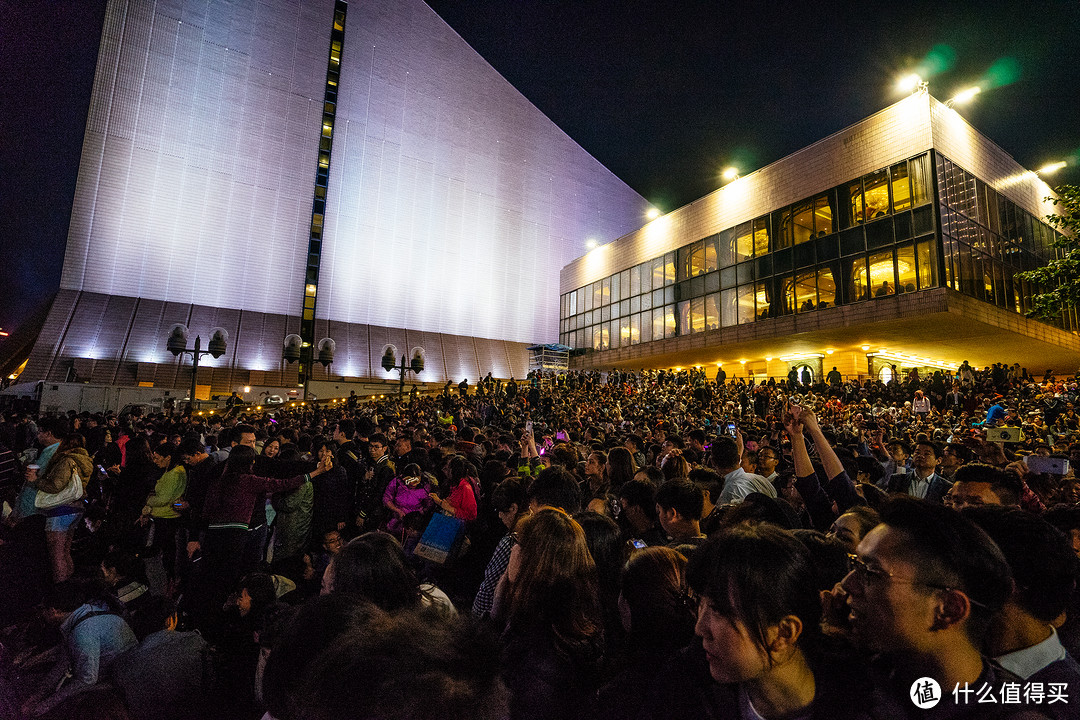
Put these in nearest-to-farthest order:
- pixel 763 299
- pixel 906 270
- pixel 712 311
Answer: pixel 906 270 < pixel 763 299 < pixel 712 311

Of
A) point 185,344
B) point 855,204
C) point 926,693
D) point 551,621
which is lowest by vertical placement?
point 551,621

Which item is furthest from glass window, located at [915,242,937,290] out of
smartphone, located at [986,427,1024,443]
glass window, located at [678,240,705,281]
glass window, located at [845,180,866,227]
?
smartphone, located at [986,427,1024,443]

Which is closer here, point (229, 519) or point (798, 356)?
point (229, 519)

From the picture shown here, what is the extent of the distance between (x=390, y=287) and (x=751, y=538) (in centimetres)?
4268

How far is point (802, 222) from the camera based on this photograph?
82.1ft

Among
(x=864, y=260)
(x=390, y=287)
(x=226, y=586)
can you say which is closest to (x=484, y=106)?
(x=390, y=287)

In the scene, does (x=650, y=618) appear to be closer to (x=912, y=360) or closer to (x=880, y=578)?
(x=880, y=578)

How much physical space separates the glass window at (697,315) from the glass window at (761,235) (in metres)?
4.21

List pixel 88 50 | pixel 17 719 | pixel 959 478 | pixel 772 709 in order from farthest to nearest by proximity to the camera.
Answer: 1. pixel 88 50
2. pixel 959 478
3. pixel 17 719
4. pixel 772 709

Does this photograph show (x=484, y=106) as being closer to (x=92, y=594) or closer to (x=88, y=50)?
(x=88, y=50)

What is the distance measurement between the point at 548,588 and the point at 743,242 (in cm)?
2896

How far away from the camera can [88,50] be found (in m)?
32.7

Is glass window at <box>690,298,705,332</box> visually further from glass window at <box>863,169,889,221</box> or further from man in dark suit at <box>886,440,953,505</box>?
man in dark suit at <box>886,440,953,505</box>

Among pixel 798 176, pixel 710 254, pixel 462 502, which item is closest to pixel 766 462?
pixel 462 502
